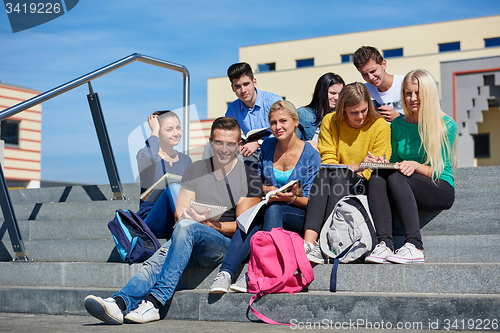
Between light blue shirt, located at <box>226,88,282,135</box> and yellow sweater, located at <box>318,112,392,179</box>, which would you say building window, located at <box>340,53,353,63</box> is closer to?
light blue shirt, located at <box>226,88,282,135</box>

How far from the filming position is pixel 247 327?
307 cm

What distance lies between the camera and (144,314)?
332cm

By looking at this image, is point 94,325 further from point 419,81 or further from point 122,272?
point 419,81

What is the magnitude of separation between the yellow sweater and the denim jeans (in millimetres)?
1109

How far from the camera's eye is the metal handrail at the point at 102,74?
16.1ft

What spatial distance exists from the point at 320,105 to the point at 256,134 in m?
0.67

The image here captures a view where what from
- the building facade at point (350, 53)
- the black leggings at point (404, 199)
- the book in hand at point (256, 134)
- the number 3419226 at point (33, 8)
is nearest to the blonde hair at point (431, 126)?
the black leggings at point (404, 199)

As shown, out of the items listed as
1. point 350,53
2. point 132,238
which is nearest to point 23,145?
point 350,53

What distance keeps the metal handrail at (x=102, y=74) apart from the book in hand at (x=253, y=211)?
89.7 inches

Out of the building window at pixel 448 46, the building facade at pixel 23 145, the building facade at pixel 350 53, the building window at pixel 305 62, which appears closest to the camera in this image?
the building facade at pixel 23 145

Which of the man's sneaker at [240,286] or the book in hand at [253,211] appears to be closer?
the man's sneaker at [240,286]

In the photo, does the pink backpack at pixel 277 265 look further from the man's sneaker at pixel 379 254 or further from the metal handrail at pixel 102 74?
the metal handrail at pixel 102 74

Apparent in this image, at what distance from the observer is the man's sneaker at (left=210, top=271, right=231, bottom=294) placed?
3398 millimetres

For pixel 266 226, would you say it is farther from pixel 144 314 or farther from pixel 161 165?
pixel 161 165
